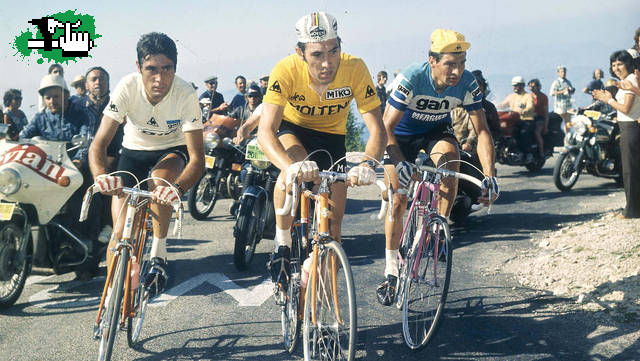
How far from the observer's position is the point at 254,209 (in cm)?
650

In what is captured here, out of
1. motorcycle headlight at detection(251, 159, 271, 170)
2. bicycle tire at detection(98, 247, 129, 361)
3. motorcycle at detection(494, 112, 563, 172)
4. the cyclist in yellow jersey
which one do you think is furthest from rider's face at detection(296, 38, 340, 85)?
motorcycle at detection(494, 112, 563, 172)

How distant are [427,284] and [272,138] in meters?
1.63

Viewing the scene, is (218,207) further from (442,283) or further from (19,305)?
(442,283)

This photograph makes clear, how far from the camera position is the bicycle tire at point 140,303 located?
433 centimetres

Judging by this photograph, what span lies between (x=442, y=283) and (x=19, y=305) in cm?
398

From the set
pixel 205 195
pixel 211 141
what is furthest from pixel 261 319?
pixel 205 195

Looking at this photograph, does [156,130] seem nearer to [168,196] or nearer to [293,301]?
[168,196]

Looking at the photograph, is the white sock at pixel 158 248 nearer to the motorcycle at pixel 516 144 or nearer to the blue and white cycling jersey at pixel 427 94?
the blue and white cycling jersey at pixel 427 94

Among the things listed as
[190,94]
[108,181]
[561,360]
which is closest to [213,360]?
[108,181]

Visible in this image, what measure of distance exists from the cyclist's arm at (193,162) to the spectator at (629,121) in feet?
18.4

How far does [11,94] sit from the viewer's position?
37.6ft

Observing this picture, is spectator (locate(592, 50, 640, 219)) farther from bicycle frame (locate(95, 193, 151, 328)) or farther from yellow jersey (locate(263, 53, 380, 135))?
bicycle frame (locate(95, 193, 151, 328))

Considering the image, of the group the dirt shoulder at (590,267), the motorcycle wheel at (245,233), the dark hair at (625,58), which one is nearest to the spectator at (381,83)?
the dark hair at (625,58)

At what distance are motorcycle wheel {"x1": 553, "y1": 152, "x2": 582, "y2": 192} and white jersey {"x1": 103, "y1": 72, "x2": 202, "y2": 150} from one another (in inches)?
321
